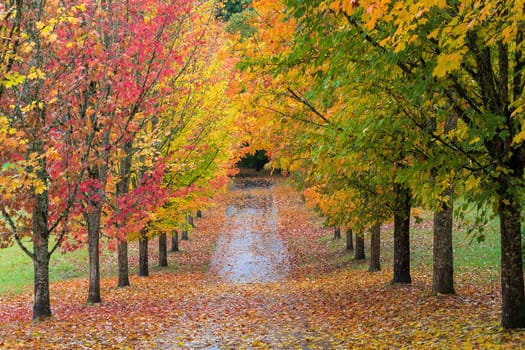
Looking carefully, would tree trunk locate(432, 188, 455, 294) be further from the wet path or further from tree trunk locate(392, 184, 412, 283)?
the wet path

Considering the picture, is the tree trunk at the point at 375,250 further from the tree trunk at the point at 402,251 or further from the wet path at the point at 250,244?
the wet path at the point at 250,244

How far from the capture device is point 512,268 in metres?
7.57

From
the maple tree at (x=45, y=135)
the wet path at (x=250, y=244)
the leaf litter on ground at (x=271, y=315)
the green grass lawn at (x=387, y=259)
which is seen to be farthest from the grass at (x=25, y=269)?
the maple tree at (x=45, y=135)

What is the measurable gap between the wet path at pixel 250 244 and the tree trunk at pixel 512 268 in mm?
13011

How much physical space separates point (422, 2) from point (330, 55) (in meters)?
2.98

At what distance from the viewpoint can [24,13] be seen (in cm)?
958

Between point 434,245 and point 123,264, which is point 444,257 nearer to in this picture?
point 434,245

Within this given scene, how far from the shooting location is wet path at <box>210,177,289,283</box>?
2230 centimetres

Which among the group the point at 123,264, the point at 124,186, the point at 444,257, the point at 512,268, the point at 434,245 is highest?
the point at 124,186

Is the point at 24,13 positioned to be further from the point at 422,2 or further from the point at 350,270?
the point at 350,270

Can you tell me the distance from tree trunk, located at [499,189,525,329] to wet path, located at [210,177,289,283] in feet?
42.7

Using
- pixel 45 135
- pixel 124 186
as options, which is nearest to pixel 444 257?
pixel 45 135

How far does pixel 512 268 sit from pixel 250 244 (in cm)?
2301

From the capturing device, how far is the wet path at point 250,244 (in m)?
22.3
